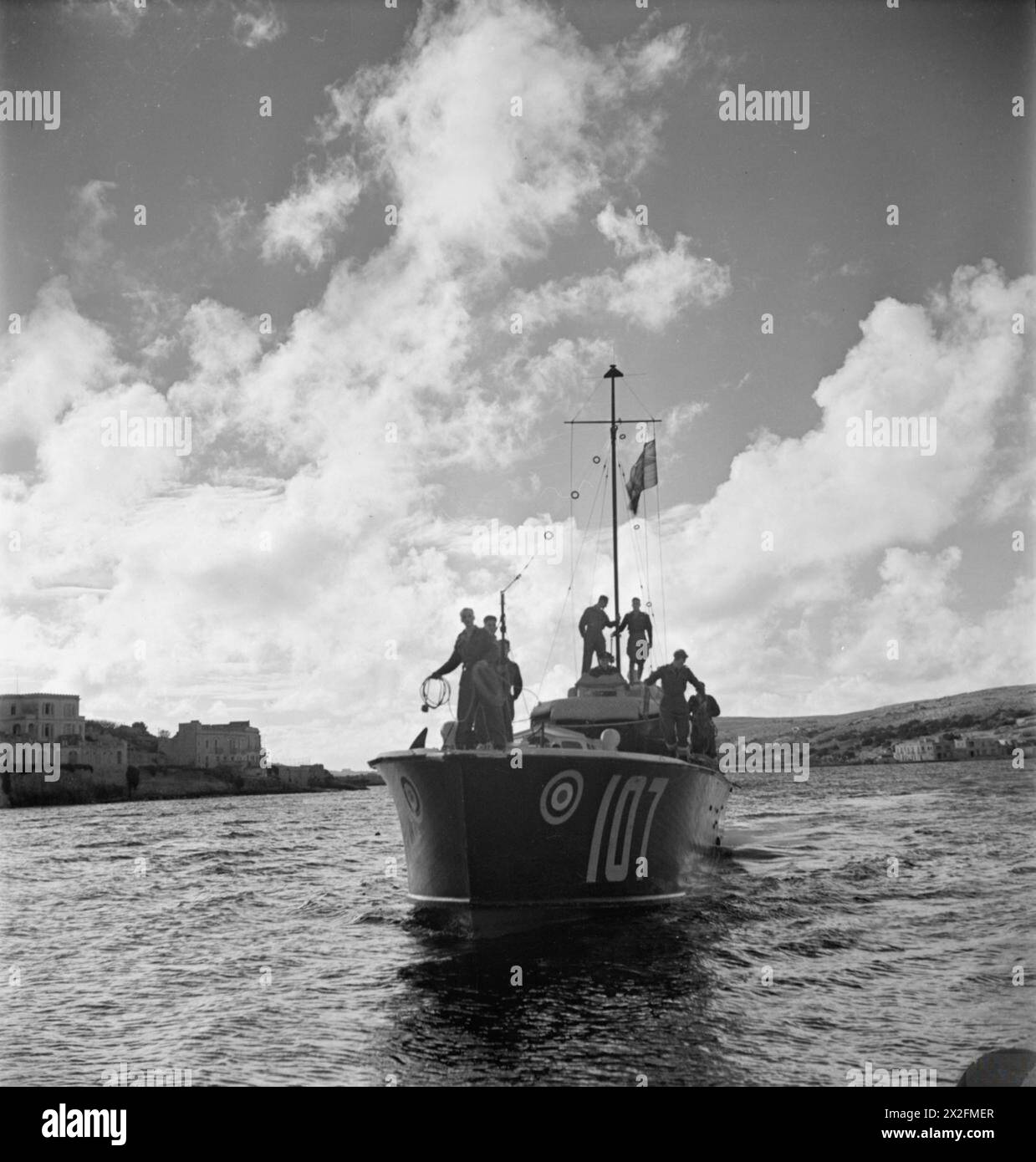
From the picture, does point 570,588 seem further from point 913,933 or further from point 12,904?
point 12,904

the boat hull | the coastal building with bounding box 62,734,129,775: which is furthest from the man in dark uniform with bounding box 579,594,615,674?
the coastal building with bounding box 62,734,129,775

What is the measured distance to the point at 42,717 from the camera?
90.8m

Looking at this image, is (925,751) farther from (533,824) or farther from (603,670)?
(533,824)

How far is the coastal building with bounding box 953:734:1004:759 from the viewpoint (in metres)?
134

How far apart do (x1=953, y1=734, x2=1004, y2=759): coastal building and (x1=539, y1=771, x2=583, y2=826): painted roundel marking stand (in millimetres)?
131966

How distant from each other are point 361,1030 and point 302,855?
69.1 feet

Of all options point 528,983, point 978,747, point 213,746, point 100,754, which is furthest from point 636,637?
point 978,747

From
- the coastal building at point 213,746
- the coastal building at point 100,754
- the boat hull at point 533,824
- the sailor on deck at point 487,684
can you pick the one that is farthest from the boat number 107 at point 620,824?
the coastal building at point 213,746

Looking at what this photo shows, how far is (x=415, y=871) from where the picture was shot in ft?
46.5

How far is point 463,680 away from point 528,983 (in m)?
4.29

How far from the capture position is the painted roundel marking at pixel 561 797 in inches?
487

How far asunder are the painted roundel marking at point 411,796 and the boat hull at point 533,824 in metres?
0.02

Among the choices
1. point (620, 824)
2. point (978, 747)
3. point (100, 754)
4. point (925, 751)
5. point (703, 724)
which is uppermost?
point (703, 724)

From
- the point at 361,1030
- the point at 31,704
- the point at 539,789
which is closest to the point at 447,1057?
the point at 361,1030
